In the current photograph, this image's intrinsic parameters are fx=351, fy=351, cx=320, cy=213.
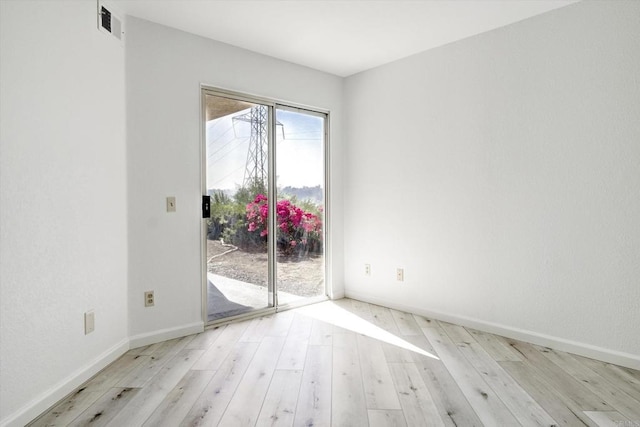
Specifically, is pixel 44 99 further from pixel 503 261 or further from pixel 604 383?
pixel 604 383

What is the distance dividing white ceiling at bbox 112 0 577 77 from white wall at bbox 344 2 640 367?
22cm

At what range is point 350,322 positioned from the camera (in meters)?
3.22

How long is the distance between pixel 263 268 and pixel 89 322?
5.04ft

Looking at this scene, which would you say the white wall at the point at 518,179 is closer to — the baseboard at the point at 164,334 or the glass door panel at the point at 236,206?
the glass door panel at the point at 236,206

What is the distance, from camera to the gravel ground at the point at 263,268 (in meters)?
3.14

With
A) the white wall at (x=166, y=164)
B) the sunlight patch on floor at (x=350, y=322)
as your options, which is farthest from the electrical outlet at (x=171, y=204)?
the sunlight patch on floor at (x=350, y=322)

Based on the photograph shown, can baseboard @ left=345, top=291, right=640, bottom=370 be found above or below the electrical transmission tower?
below

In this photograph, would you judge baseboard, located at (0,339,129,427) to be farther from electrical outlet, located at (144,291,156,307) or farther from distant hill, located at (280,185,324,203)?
distant hill, located at (280,185,324,203)

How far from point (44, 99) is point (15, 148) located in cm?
35

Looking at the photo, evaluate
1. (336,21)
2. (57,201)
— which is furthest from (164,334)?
(336,21)

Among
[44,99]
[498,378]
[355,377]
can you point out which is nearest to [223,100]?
[44,99]

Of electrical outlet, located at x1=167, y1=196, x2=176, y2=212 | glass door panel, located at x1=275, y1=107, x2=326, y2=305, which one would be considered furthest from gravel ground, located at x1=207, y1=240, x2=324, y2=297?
electrical outlet, located at x1=167, y1=196, x2=176, y2=212

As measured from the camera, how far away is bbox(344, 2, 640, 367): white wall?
234cm

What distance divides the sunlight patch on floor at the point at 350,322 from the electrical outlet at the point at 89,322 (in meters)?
1.81
